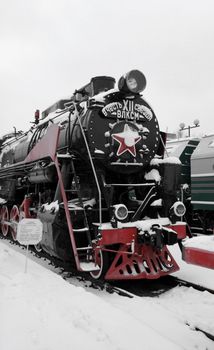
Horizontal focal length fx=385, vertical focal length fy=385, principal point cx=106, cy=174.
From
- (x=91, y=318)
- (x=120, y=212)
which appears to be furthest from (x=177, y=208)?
(x=91, y=318)

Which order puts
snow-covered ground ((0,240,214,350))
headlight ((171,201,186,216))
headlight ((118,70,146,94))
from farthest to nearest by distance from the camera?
headlight ((171,201,186,216))
headlight ((118,70,146,94))
snow-covered ground ((0,240,214,350))

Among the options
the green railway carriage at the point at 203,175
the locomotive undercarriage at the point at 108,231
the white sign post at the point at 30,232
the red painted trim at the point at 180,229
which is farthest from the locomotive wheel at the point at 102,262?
the green railway carriage at the point at 203,175

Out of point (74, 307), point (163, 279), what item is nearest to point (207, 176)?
point (163, 279)

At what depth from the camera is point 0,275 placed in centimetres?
565

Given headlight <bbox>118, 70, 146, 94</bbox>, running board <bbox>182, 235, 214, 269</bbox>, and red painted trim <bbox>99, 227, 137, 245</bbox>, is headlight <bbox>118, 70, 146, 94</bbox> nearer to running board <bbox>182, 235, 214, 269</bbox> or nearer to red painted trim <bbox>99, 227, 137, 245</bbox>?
red painted trim <bbox>99, 227, 137, 245</bbox>

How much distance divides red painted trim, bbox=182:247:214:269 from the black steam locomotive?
2634 mm

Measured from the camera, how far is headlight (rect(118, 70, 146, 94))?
6.75 m

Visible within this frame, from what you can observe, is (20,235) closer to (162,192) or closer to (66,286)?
(66,286)

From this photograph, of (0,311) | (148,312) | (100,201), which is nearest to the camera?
(0,311)

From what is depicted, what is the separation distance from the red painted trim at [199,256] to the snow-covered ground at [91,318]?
0.96m

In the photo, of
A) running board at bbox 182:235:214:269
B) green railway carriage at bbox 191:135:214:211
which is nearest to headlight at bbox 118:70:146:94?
running board at bbox 182:235:214:269

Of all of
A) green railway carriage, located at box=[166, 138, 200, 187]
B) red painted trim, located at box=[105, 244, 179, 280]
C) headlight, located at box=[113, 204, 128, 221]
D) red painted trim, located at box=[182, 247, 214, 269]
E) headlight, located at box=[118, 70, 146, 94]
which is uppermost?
headlight, located at box=[118, 70, 146, 94]

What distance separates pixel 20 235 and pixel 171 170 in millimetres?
2952

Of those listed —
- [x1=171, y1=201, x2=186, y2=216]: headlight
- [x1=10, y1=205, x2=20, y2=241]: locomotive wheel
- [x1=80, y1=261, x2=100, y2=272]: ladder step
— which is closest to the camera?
[x1=80, y1=261, x2=100, y2=272]: ladder step
